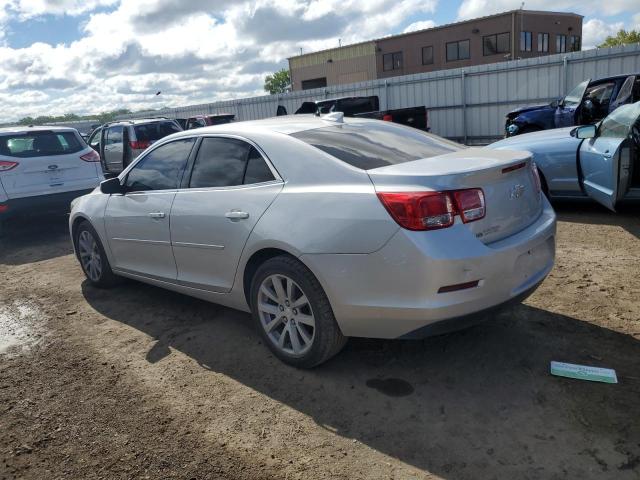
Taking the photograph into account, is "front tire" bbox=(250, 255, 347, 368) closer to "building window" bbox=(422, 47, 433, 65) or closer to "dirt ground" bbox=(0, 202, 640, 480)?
"dirt ground" bbox=(0, 202, 640, 480)

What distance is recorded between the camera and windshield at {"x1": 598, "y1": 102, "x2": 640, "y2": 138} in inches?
234

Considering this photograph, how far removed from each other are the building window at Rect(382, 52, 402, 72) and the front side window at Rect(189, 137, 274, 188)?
47.4 m

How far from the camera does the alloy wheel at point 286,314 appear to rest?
Result: 134 inches

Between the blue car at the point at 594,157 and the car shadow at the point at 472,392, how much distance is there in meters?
2.62

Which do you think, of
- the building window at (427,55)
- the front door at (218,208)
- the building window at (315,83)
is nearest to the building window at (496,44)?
the building window at (427,55)

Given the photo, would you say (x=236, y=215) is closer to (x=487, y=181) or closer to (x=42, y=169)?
(x=487, y=181)

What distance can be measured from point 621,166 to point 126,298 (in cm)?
542

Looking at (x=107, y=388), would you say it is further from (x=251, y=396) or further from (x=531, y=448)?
(x=531, y=448)

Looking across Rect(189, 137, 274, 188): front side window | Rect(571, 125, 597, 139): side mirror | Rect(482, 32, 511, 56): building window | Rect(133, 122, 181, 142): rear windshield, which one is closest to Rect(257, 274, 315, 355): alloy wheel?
Rect(189, 137, 274, 188): front side window

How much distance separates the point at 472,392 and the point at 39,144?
8154 millimetres

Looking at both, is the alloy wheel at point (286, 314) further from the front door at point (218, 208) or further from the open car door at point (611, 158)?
the open car door at point (611, 158)

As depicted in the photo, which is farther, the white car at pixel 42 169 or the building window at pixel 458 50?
the building window at pixel 458 50

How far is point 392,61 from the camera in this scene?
4888 cm

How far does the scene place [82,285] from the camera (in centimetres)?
593
